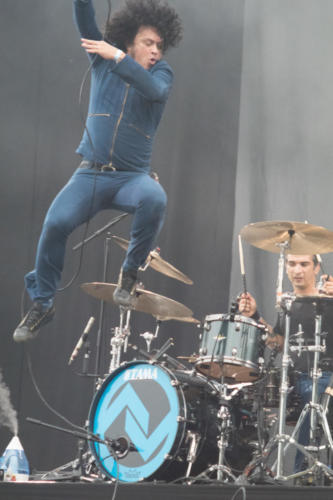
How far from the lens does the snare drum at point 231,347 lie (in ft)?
14.5

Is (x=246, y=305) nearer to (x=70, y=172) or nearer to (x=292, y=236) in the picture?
(x=292, y=236)

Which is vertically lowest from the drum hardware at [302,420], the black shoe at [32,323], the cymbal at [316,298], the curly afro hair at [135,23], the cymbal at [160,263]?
the drum hardware at [302,420]

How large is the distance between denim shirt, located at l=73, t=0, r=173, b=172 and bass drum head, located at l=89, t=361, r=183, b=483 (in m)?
1.45

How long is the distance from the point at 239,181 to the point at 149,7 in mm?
3091

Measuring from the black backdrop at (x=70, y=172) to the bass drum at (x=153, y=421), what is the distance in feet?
4.28

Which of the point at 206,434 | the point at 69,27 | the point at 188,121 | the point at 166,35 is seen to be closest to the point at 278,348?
the point at 206,434

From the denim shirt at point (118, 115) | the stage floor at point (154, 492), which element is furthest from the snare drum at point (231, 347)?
the denim shirt at point (118, 115)

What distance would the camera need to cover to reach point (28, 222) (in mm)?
5836

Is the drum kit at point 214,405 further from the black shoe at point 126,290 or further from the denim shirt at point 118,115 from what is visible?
the denim shirt at point 118,115

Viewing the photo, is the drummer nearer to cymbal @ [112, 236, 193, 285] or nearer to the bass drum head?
cymbal @ [112, 236, 193, 285]

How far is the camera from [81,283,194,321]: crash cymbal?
15.4ft

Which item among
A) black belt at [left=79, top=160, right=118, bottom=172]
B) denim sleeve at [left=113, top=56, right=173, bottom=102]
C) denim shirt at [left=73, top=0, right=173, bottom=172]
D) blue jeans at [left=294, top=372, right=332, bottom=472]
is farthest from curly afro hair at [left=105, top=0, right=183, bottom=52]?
blue jeans at [left=294, top=372, right=332, bottom=472]

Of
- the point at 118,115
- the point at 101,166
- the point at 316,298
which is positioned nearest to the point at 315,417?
the point at 316,298

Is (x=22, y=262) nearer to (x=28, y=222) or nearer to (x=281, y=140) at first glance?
(x=28, y=222)
